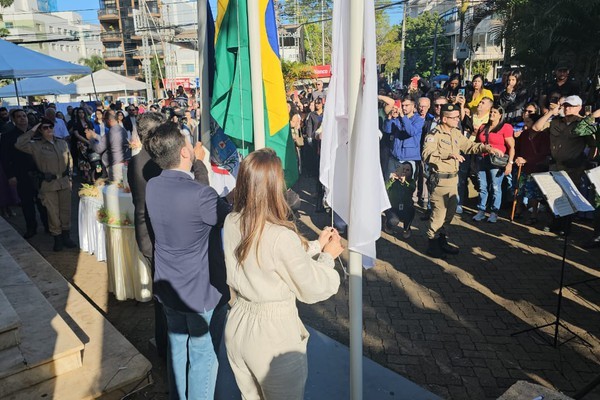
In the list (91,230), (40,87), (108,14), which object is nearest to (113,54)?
(108,14)

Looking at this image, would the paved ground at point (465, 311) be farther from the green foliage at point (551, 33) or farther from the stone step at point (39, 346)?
the green foliage at point (551, 33)

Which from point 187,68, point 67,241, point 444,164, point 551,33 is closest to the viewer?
point 444,164

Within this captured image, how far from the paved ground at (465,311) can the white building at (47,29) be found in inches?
2104

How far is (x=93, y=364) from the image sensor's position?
12.7 ft

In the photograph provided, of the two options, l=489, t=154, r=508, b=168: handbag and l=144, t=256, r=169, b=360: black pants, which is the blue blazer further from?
l=489, t=154, r=508, b=168: handbag

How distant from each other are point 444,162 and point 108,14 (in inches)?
3050

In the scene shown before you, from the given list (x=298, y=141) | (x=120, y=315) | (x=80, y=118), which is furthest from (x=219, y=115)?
(x=80, y=118)

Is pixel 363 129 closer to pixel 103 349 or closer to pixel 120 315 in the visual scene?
pixel 103 349

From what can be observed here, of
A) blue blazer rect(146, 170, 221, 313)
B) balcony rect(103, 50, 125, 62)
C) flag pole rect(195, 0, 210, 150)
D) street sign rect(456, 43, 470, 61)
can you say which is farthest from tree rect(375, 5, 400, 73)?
blue blazer rect(146, 170, 221, 313)

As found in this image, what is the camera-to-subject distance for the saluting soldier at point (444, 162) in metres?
6.04

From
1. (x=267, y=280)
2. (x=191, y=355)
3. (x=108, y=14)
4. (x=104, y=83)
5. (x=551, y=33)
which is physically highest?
(x=108, y=14)

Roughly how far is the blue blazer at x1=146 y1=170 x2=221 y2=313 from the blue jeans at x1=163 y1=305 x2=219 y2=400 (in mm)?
114

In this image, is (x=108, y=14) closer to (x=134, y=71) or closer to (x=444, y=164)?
(x=134, y=71)

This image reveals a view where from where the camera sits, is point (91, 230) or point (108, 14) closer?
point (91, 230)
